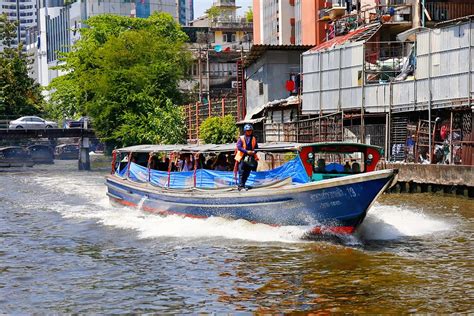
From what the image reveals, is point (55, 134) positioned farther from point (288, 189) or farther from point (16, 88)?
point (288, 189)

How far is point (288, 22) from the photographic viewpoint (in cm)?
A: 6294

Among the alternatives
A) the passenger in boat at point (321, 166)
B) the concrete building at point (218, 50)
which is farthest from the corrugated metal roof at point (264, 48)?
the passenger in boat at point (321, 166)

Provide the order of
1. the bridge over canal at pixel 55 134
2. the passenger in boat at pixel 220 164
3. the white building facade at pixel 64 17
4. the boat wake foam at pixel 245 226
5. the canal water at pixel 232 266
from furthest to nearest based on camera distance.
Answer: the white building facade at pixel 64 17 < the bridge over canal at pixel 55 134 < the passenger in boat at pixel 220 164 < the boat wake foam at pixel 245 226 < the canal water at pixel 232 266

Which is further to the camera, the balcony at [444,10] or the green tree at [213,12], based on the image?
the green tree at [213,12]

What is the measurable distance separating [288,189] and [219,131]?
1143 inches

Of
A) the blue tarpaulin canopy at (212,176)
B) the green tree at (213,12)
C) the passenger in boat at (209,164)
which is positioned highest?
the green tree at (213,12)

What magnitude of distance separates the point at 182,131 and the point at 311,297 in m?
41.9

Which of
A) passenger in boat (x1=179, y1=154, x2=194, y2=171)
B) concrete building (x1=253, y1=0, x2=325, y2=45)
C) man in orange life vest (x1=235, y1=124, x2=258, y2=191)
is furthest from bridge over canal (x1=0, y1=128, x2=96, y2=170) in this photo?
man in orange life vest (x1=235, y1=124, x2=258, y2=191)

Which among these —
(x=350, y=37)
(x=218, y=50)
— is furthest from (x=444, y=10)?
(x=218, y=50)

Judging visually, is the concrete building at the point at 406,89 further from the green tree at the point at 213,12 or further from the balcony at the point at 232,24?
the green tree at the point at 213,12

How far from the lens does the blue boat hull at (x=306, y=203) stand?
55.7 feet

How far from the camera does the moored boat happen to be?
56.5ft

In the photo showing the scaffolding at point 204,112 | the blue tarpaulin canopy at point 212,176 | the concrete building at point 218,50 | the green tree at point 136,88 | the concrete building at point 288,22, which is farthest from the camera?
Result: the concrete building at point 218,50

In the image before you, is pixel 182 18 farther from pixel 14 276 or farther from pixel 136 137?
pixel 14 276
